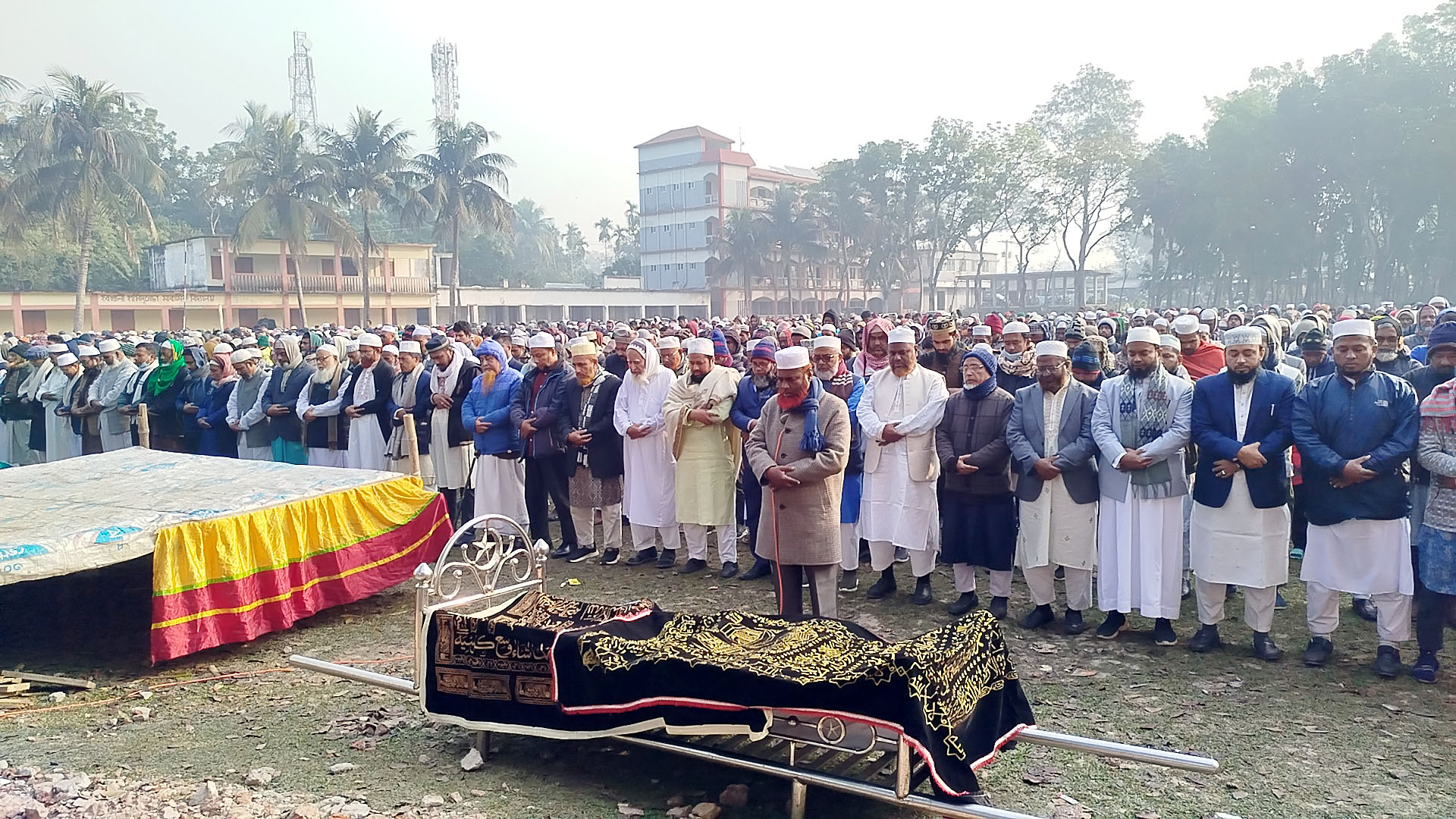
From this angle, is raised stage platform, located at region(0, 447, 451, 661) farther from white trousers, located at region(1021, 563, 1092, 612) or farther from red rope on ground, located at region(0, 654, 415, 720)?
white trousers, located at region(1021, 563, 1092, 612)

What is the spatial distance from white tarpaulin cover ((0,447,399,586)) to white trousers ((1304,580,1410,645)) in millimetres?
5843

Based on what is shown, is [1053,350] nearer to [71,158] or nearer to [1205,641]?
[1205,641]

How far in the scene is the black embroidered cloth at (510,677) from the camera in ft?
12.6

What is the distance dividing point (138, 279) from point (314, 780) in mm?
46183

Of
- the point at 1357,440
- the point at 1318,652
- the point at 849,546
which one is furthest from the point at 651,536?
the point at 1357,440

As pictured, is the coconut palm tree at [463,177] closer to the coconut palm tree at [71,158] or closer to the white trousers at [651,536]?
the coconut palm tree at [71,158]

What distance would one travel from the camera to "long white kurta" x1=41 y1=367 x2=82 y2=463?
12102mm

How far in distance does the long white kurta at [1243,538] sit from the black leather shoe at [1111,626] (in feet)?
1.92

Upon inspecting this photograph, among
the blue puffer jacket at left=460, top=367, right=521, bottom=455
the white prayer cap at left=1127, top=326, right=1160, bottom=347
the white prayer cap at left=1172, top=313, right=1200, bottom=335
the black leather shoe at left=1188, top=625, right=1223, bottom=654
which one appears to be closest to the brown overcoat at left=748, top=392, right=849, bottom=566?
the white prayer cap at left=1127, top=326, right=1160, bottom=347

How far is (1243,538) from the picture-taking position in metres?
5.31

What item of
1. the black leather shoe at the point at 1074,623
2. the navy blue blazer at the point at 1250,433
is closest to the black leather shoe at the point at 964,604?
the black leather shoe at the point at 1074,623

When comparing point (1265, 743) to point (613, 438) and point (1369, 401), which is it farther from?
point (613, 438)

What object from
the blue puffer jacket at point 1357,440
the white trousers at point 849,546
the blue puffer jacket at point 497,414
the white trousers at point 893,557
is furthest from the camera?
the blue puffer jacket at point 497,414

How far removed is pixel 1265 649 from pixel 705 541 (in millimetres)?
4005
